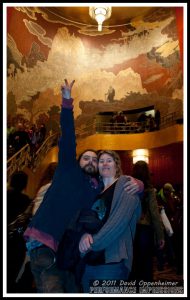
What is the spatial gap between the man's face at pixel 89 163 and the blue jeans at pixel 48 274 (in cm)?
94

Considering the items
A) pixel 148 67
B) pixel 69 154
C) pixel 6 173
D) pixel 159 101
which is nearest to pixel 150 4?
pixel 148 67

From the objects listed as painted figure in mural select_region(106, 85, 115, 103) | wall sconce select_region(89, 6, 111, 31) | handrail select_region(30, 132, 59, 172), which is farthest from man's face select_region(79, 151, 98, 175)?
wall sconce select_region(89, 6, 111, 31)

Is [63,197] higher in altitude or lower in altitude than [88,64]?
lower

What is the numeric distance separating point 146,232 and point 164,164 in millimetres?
793

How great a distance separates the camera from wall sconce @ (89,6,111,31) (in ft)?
15.4

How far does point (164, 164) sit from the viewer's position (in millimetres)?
4367

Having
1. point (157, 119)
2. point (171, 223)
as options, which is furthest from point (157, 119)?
point (171, 223)

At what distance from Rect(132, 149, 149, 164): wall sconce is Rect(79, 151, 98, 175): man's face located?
487mm

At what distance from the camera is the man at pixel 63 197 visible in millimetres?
3930

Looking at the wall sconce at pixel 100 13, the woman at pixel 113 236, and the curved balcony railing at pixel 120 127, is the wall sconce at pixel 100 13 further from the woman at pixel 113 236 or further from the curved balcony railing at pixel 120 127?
the woman at pixel 113 236

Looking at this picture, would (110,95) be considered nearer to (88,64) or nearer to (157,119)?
(88,64)

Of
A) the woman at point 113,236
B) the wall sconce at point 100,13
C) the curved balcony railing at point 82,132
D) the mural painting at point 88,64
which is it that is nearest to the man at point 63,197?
the woman at point 113,236

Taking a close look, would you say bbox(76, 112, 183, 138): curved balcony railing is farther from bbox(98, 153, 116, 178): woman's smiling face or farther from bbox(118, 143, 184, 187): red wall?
bbox(98, 153, 116, 178): woman's smiling face

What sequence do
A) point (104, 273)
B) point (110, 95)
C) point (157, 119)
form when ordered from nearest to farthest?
1. point (104, 273)
2. point (157, 119)
3. point (110, 95)
